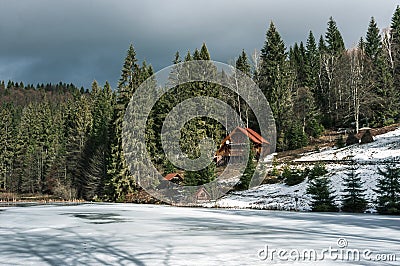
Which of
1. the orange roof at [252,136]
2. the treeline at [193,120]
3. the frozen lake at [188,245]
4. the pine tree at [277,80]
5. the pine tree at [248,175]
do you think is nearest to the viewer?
the frozen lake at [188,245]

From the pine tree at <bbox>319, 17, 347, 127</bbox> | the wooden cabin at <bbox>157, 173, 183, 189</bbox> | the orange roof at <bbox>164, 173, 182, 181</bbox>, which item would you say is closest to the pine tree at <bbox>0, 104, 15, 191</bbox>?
the wooden cabin at <bbox>157, 173, 183, 189</bbox>

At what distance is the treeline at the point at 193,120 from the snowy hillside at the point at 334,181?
6.29 m

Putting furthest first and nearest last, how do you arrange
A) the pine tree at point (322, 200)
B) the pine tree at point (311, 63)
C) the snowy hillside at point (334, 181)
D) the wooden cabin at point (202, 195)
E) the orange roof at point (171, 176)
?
the pine tree at point (311, 63) → the orange roof at point (171, 176) → the wooden cabin at point (202, 195) → the snowy hillside at point (334, 181) → the pine tree at point (322, 200)

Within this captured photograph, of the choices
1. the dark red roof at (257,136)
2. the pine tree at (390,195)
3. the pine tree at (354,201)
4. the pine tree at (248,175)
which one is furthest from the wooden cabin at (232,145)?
the pine tree at (390,195)

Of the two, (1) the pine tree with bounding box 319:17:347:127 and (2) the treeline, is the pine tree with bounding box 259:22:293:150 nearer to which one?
(2) the treeline

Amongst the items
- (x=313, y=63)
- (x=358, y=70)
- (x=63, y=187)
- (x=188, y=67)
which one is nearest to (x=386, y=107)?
(x=358, y=70)

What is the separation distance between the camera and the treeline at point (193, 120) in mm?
35253

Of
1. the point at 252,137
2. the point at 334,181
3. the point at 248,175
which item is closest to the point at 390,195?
the point at 334,181

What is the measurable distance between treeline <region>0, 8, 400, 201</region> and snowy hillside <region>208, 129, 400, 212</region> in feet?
20.6

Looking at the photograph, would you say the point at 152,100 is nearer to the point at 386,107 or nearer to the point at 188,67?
the point at 188,67

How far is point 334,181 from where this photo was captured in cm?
2286

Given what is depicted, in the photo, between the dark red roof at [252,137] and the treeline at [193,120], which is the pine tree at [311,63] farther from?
the dark red roof at [252,137]

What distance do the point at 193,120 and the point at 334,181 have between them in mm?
20445

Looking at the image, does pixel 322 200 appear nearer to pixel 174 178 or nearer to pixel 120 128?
pixel 174 178
